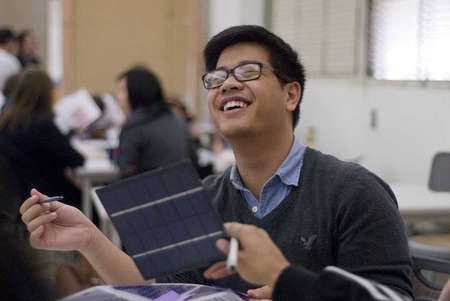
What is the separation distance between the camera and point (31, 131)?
14.5 feet

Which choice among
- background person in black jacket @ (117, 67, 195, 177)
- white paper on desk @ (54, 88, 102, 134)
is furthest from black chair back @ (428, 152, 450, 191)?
white paper on desk @ (54, 88, 102, 134)

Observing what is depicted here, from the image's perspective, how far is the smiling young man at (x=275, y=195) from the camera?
1544mm

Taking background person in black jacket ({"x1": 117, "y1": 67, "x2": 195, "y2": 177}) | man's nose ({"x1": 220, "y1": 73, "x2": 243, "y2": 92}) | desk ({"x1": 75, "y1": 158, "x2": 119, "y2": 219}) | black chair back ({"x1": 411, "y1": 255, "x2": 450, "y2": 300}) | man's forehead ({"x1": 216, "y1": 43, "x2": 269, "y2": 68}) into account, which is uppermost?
man's forehead ({"x1": 216, "y1": 43, "x2": 269, "y2": 68})

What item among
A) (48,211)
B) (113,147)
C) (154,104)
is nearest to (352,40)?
(154,104)

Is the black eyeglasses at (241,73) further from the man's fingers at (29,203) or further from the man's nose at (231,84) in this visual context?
the man's fingers at (29,203)

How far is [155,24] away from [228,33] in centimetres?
735

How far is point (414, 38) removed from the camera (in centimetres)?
435

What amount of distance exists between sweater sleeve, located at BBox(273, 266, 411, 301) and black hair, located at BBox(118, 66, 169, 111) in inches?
124

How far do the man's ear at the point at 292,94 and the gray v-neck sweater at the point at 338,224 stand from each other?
0.14m

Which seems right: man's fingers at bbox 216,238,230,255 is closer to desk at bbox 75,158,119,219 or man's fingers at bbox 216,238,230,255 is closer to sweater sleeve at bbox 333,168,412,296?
sweater sleeve at bbox 333,168,412,296

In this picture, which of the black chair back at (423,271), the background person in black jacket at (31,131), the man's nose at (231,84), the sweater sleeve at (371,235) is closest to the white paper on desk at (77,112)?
the background person in black jacket at (31,131)

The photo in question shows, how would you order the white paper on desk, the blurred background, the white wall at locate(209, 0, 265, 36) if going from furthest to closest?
the white wall at locate(209, 0, 265, 36)
the white paper on desk
the blurred background

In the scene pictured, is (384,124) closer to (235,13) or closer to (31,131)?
(31,131)

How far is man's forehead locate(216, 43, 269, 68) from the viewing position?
1738mm
